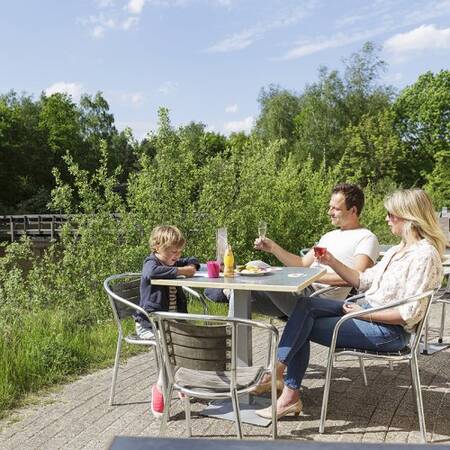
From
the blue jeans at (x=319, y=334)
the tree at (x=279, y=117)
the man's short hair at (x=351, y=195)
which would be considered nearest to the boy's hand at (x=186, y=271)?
the blue jeans at (x=319, y=334)

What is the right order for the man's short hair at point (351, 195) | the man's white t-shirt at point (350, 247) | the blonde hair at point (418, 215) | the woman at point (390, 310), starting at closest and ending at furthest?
the woman at point (390, 310)
the blonde hair at point (418, 215)
the man's white t-shirt at point (350, 247)
the man's short hair at point (351, 195)

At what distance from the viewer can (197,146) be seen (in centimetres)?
999

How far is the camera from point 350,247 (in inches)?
171

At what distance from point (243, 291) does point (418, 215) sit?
1.13 meters

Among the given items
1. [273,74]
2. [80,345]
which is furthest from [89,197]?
[273,74]

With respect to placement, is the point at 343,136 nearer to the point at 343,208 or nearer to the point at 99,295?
the point at 99,295

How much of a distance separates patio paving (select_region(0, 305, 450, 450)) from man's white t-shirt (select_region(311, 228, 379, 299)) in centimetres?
68

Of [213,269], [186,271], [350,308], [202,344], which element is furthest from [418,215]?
[202,344]

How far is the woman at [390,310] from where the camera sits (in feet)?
11.0

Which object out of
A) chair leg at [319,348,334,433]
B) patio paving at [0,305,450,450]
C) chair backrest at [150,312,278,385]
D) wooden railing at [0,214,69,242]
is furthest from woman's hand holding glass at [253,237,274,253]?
wooden railing at [0,214,69,242]

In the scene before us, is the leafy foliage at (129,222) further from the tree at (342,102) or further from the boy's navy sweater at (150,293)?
the tree at (342,102)

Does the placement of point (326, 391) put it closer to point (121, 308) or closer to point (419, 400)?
point (419, 400)

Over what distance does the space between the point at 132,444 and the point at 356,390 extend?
3.39m

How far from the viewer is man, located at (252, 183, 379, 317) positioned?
4.25m
